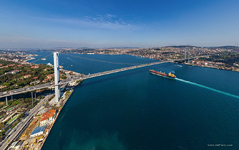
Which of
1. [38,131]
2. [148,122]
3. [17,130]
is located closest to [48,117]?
[38,131]

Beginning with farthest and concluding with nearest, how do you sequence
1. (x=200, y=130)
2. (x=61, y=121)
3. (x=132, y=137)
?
1. (x=61, y=121)
2. (x=200, y=130)
3. (x=132, y=137)

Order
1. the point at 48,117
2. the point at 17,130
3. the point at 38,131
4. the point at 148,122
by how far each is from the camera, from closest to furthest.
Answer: the point at 38,131 → the point at 17,130 → the point at 148,122 → the point at 48,117

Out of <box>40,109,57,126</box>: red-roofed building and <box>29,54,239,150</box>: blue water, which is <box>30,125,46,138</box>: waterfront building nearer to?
<box>40,109,57,126</box>: red-roofed building

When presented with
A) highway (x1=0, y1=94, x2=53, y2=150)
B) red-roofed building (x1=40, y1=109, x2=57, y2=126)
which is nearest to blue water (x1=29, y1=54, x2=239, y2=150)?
red-roofed building (x1=40, y1=109, x2=57, y2=126)

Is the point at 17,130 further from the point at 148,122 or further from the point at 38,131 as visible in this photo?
the point at 148,122

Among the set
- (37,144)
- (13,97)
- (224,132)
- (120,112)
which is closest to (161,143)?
(120,112)

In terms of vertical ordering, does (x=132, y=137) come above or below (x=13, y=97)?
below

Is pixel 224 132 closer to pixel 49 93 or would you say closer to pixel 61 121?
pixel 61 121

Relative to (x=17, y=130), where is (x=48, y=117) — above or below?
above

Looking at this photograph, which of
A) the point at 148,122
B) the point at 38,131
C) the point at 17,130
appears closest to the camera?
the point at 38,131
